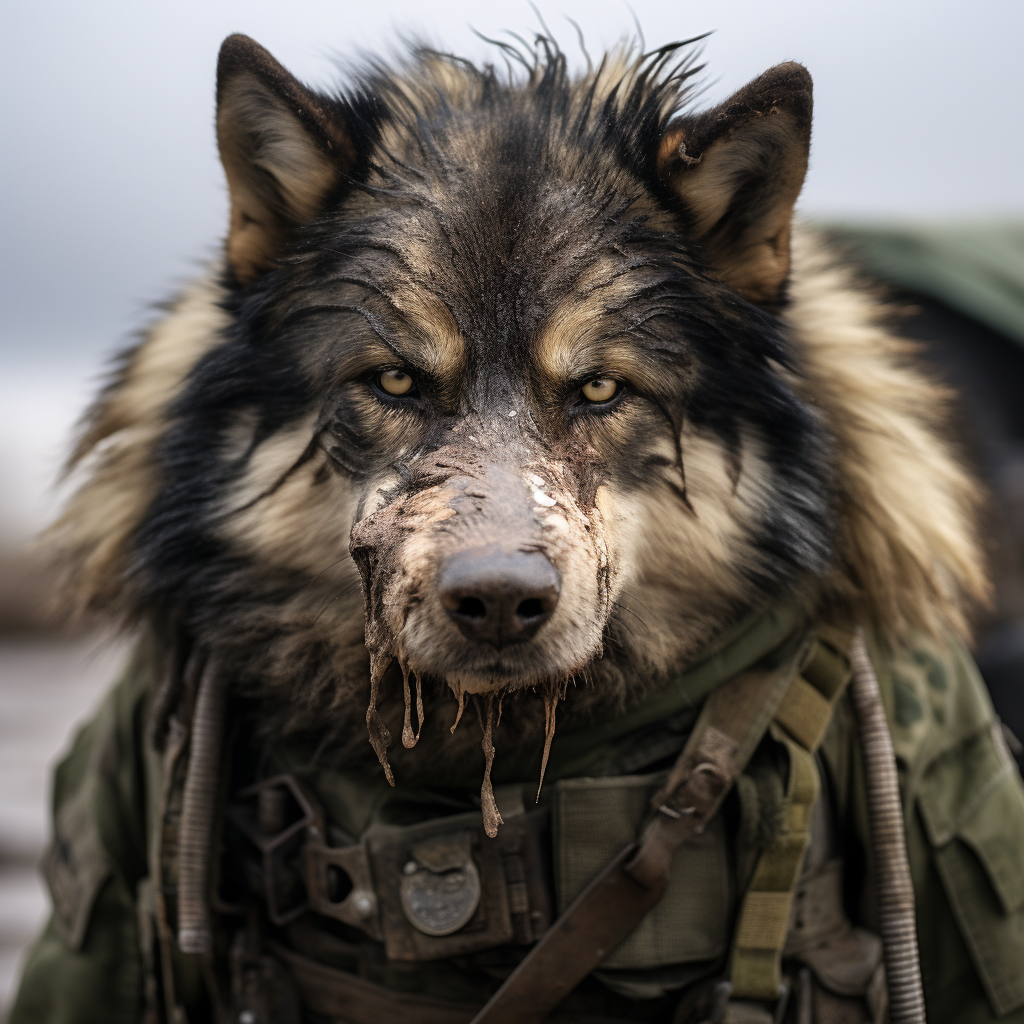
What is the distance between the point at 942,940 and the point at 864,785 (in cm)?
38

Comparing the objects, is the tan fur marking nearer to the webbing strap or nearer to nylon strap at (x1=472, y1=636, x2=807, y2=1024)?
nylon strap at (x1=472, y1=636, x2=807, y2=1024)

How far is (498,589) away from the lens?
1.45m

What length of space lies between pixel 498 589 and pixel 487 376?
0.48 metres

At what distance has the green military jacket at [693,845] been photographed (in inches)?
76.7

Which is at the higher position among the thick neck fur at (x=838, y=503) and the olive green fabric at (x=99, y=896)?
the thick neck fur at (x=838, y=503)

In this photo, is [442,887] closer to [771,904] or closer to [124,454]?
[771,904]

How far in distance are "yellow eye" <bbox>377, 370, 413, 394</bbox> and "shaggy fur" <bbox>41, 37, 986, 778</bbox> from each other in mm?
20

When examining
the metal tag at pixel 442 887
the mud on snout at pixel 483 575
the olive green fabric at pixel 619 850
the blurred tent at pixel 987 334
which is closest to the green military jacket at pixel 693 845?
the olive green fabric at pixel 619 850

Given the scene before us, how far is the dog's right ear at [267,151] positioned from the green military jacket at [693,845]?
1.07 meters

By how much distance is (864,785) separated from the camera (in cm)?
205

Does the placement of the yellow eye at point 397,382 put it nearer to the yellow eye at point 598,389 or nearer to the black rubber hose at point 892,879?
the yellow eye at point 598,389

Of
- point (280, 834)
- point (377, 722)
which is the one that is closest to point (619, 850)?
point (377, 722)

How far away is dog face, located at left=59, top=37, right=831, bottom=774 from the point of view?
174 centimetres

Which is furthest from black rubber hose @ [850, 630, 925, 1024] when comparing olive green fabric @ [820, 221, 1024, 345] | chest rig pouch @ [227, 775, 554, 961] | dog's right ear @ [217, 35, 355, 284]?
olive green fabric @ [820, 221, 1024, 345]
